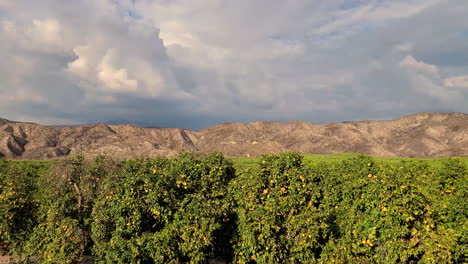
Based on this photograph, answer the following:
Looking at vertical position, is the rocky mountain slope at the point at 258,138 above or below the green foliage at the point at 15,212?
above

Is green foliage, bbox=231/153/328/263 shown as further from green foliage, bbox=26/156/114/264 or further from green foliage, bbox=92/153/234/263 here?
green foliage, bbox=26/156/114/264

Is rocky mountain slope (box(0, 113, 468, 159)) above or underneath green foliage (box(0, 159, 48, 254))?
above

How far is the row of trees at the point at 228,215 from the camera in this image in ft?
37.4

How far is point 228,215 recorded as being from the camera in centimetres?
1340

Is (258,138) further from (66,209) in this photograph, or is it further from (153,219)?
(153,219)

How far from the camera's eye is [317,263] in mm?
11930

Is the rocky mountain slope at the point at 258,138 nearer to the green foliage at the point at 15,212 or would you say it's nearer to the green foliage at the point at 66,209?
the green foliage at the point at 15,212

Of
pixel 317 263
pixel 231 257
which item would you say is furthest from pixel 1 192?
pixel 317 263

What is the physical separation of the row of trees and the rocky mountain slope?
151ft

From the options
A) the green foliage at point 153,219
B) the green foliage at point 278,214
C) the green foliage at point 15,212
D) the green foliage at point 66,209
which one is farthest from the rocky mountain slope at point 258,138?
the green foliage at point 278,214

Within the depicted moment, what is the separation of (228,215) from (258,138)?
88.2m

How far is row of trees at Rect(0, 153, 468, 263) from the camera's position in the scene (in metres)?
11.4

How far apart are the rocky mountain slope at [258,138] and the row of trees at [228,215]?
46087mm

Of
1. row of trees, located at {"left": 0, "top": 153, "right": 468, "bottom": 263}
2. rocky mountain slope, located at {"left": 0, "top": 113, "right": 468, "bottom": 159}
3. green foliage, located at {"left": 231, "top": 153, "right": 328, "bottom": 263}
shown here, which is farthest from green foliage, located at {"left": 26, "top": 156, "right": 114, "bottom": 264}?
rocky mountain slope, located at {"left": 0, "top": 113, "right": 468, "bottom": 159}
